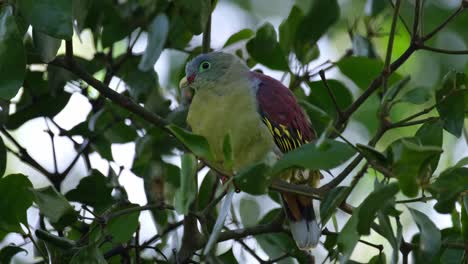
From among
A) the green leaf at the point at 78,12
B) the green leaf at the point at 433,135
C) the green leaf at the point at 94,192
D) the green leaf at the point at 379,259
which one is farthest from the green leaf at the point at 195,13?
the green leaf at the point at 379,259

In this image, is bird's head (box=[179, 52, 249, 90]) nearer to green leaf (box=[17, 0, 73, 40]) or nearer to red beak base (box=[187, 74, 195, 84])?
red beak base (box=[187, 74, 195, 84])

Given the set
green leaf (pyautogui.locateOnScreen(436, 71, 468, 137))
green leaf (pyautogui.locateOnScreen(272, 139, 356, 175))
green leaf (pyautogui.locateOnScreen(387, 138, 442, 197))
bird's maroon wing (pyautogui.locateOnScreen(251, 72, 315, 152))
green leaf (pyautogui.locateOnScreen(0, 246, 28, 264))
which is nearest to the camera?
green leaf (pyautogui.locateOnScreen(387, 138, 442, 197))

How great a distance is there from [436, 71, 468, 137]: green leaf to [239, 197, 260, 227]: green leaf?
1.09 metres

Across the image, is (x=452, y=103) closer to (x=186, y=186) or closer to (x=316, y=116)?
(x=316, y=116)

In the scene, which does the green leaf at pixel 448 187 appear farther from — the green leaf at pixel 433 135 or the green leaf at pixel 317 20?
the green leaf at pixel 317 20

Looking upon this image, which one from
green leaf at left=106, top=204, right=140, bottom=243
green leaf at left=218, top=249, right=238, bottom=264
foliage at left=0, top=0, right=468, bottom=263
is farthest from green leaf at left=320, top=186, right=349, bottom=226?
green leaf at left=218, top=249, right=238, bottom=264

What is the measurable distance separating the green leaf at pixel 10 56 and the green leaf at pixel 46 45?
16 cm

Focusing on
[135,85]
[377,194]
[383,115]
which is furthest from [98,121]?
[377,194]

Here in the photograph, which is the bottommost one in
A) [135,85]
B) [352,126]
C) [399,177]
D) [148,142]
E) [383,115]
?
[399,177]

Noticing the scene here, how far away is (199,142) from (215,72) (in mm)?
1451

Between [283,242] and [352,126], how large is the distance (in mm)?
1603

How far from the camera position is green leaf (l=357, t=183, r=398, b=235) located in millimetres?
1936

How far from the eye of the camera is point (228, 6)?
5.36 metres

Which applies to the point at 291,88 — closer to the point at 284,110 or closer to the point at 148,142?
the point at 284,110
